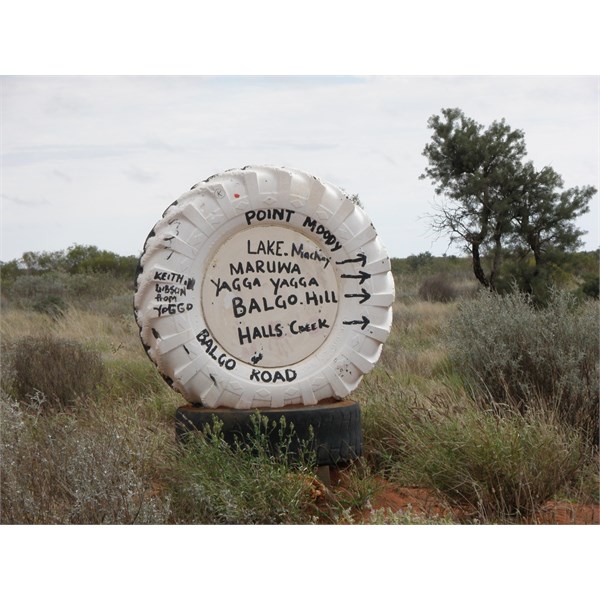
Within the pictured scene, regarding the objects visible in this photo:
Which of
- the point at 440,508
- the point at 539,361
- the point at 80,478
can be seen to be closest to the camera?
the point at 80,478

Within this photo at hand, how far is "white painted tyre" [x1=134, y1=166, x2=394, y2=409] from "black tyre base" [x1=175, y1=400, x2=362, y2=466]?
118 millimetres

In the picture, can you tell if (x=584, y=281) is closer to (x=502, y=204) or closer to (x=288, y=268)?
(x=502, y=204)

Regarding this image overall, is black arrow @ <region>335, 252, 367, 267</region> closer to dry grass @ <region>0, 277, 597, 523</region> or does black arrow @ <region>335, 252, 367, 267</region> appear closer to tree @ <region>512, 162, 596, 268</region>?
dry grass @ <region>0, 277, 597, 523</region>

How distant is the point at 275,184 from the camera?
19.5 ft

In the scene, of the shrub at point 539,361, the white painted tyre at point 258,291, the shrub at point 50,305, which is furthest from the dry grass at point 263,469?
the shrub at point 50,305

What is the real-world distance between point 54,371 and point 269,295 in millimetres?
3421

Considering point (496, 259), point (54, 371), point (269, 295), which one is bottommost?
point (54, 371)

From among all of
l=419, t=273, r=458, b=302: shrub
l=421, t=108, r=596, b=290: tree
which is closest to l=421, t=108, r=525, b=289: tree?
l=421, t=108, r=596, b=290: tree

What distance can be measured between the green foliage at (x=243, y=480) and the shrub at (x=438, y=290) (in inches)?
629

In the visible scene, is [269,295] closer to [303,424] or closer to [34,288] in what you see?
[303,424]

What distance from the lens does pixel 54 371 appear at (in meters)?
8.62

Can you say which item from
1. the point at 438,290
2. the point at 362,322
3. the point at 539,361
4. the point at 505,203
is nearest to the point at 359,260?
the point at 362,322

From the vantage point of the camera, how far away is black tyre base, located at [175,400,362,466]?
572 centimetres

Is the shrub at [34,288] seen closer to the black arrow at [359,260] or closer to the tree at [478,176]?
the tree at [478,176]
